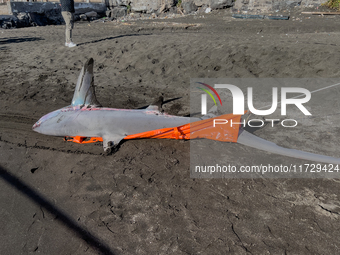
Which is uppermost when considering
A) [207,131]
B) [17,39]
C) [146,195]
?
[17,39]

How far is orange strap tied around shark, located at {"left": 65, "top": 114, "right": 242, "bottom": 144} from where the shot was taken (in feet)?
13.8

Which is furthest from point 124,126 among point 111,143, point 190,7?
point 190,7

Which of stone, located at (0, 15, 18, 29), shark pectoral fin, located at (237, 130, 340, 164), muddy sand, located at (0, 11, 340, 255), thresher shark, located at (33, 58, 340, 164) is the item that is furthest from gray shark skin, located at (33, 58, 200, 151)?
stone, located at (0, 15, 18, 29)

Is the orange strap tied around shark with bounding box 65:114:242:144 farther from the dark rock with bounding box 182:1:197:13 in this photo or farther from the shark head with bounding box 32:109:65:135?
the dark rock with bounding box 182:1:197:13

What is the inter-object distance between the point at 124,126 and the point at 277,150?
99.2 inches

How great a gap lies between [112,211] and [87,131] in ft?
6.35

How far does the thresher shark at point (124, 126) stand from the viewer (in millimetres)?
4215

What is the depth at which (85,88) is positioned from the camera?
497 centimetres

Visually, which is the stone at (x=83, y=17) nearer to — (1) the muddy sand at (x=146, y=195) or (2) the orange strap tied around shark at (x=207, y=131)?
(1) the muddy sand at (x=146, y=195)

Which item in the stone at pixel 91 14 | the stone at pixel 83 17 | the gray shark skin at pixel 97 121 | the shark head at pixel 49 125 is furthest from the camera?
the stone at pixel 91 14

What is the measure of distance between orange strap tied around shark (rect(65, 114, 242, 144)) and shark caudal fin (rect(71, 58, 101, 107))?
1300 millimetres

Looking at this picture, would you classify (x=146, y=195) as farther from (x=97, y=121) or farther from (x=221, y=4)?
(x=221, y=4)

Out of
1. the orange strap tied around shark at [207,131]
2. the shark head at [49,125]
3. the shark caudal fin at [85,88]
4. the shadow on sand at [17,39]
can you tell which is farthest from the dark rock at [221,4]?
the shark head at [49,125]

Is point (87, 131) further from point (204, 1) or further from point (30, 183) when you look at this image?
point (204, 1)
